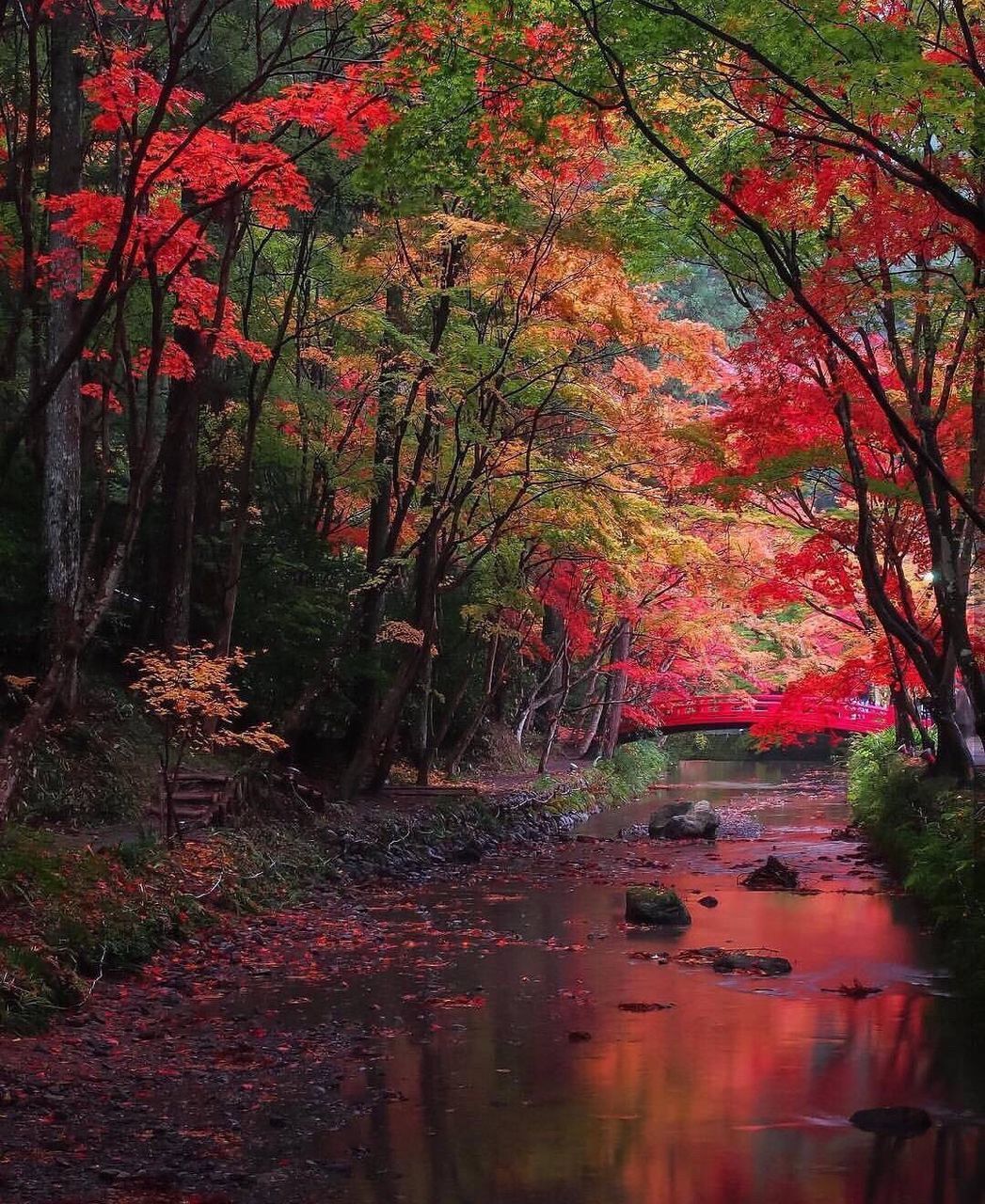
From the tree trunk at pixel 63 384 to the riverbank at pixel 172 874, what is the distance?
2.34m

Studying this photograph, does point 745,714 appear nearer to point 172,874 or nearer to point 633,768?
point 633,768

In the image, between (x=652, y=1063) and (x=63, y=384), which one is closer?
(x=652, y=1063)

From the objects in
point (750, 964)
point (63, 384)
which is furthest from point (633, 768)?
point (63, 384)

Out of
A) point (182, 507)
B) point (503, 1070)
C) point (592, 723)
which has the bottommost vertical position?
point (503, 1070)

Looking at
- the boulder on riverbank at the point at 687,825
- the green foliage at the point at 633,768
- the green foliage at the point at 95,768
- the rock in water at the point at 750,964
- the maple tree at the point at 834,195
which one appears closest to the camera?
the maple tree at the point at 834,195

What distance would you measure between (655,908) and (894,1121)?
559 cm

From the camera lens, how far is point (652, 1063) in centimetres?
721

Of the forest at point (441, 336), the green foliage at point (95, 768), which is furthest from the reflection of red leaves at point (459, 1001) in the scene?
the green foliage at point (95, 768)

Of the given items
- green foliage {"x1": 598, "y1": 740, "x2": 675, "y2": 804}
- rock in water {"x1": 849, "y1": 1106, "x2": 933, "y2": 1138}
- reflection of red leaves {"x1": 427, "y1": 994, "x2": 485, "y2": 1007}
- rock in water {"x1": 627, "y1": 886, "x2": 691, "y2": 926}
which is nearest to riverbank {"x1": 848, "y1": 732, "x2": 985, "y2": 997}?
rock in water {"x1": 849, "y1": 1106, "x2": 933, "y2": 1138}

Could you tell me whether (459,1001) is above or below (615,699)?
below

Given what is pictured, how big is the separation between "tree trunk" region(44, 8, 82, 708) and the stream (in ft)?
14.4

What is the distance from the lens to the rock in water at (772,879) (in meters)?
14.2

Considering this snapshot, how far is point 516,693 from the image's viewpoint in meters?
24.9

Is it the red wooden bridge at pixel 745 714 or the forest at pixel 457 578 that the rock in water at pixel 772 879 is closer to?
the forest at pixel 457 578
